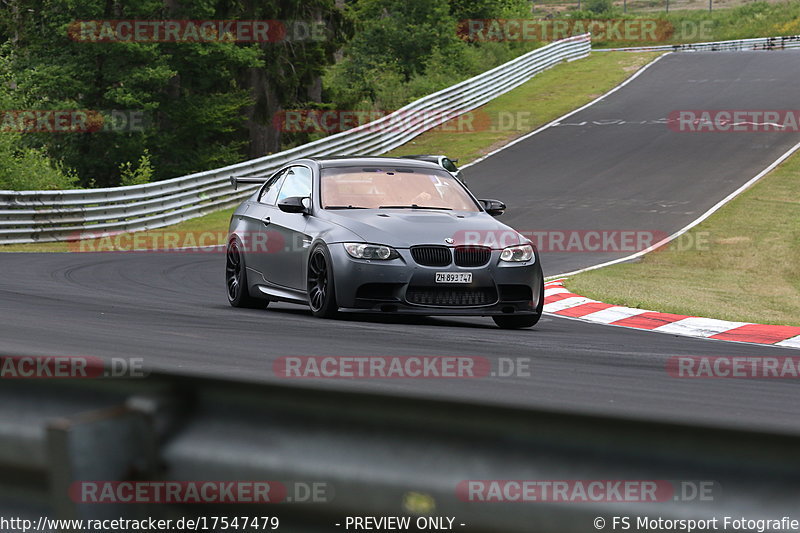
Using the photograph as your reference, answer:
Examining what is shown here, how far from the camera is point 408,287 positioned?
9.28m

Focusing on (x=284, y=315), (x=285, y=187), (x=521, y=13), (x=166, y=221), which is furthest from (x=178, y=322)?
(x=521, y=13)

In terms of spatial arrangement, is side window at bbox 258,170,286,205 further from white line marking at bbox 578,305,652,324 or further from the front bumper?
white line marking at bbox 578,305,652,324

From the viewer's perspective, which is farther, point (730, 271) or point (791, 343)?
point (730, 271)

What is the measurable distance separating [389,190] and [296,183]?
3.46 ft

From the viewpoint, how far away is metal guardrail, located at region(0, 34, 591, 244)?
72.5 feet

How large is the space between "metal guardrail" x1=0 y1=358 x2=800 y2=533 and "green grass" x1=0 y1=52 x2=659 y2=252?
72.1ft

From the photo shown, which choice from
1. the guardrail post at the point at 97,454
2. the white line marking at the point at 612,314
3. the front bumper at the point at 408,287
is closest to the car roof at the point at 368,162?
the front bumper at the point at 408,287

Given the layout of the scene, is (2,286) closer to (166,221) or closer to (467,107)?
(166,221)

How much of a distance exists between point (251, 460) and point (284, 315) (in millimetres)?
7955

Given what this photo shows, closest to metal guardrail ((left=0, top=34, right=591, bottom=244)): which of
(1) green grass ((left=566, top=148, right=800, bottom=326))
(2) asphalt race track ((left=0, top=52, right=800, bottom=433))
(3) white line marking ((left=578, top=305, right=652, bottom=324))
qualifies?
(2) asphalt race track ((left=0, top=52, right=800, bottom=433))

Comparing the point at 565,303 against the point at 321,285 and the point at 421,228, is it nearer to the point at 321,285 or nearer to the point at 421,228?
the point at 421,228

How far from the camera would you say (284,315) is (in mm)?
10383

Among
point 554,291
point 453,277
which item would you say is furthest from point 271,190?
point 554,291

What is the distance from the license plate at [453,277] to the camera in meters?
9.30
